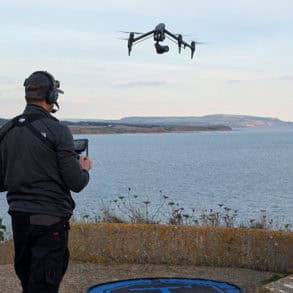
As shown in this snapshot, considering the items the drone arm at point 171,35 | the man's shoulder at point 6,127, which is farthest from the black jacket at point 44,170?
the drone arm at point 171,35

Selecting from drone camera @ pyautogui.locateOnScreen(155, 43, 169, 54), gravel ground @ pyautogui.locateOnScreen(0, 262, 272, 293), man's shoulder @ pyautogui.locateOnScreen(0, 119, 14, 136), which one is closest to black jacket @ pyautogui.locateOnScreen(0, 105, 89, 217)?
man's shoulder @ pyautogui.locateOnScreen(0, 119, 14, 136)

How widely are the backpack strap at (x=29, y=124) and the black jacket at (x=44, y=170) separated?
14 millimetres

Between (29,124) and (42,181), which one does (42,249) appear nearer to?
(42,181)

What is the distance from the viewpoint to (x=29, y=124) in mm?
3891

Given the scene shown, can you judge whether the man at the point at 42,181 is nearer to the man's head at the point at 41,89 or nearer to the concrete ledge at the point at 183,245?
the man's head at the point at 41,89

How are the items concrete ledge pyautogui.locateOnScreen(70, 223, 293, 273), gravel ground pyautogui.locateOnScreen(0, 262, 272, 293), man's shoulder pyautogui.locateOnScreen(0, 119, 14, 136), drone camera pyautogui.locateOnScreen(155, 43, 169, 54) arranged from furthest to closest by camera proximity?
drone camera pyautogui.locateOnScreen(155, 43, 169, 54)
concrete ledge pyautogui.locateOnScreen(70, 223, 293, 273)
gravel ground pyautogui.locateOnScreen(0, 262, 272, 293)
man's shoulder pyautogui.locateOnScreen(0, 119, 14, 136)

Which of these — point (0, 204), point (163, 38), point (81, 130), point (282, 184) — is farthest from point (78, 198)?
point (81, 130)

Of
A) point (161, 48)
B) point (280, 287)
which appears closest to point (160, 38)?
point (161, 48)

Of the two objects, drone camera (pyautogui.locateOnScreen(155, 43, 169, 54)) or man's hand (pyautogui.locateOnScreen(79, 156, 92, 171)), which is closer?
man's hand (pyautogui.locateOnScreen(79, 156, 92, 171))

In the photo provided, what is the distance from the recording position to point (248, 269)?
668cm

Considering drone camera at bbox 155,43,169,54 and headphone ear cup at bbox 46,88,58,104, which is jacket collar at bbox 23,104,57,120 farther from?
drone camera at bbox 155,43,169,54

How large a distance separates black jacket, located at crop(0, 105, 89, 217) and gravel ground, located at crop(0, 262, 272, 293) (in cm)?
223

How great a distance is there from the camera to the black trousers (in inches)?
150

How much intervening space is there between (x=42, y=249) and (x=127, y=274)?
281cm
